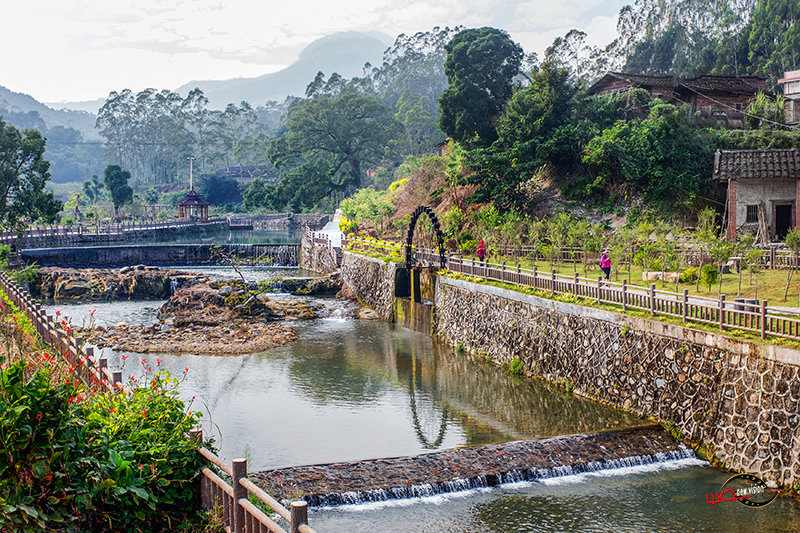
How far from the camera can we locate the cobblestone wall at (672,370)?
12.6m

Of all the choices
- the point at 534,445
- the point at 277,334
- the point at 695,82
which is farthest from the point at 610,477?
the point at 695,82

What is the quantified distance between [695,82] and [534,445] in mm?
36343

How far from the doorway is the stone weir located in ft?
59.6

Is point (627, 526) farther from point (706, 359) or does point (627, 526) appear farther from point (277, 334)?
point (277, 334)

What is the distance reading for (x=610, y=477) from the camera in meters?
13.6

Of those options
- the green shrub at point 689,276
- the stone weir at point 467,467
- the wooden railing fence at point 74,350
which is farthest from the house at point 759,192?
the wooden railing fence at point 74,350

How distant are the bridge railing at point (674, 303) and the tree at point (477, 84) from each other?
2113 centimetres

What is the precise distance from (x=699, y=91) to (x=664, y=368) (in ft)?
105

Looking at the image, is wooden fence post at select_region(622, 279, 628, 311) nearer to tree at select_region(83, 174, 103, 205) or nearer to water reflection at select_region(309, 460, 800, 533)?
water reflection at select_region(309, 460, 800, 533)

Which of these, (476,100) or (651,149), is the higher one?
(476,100)

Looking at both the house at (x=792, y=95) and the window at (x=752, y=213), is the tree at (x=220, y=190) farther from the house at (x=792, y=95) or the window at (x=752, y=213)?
the window at (x=752, y=213)

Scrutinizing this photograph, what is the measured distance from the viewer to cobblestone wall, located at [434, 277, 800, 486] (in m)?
12.6

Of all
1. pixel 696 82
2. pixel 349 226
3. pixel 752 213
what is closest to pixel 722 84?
pixel 696 82

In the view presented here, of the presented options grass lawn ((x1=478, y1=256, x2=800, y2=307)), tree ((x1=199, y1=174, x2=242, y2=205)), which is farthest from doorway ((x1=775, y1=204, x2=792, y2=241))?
tree ((x1=199, y1=174, x2=242, y2=205))
